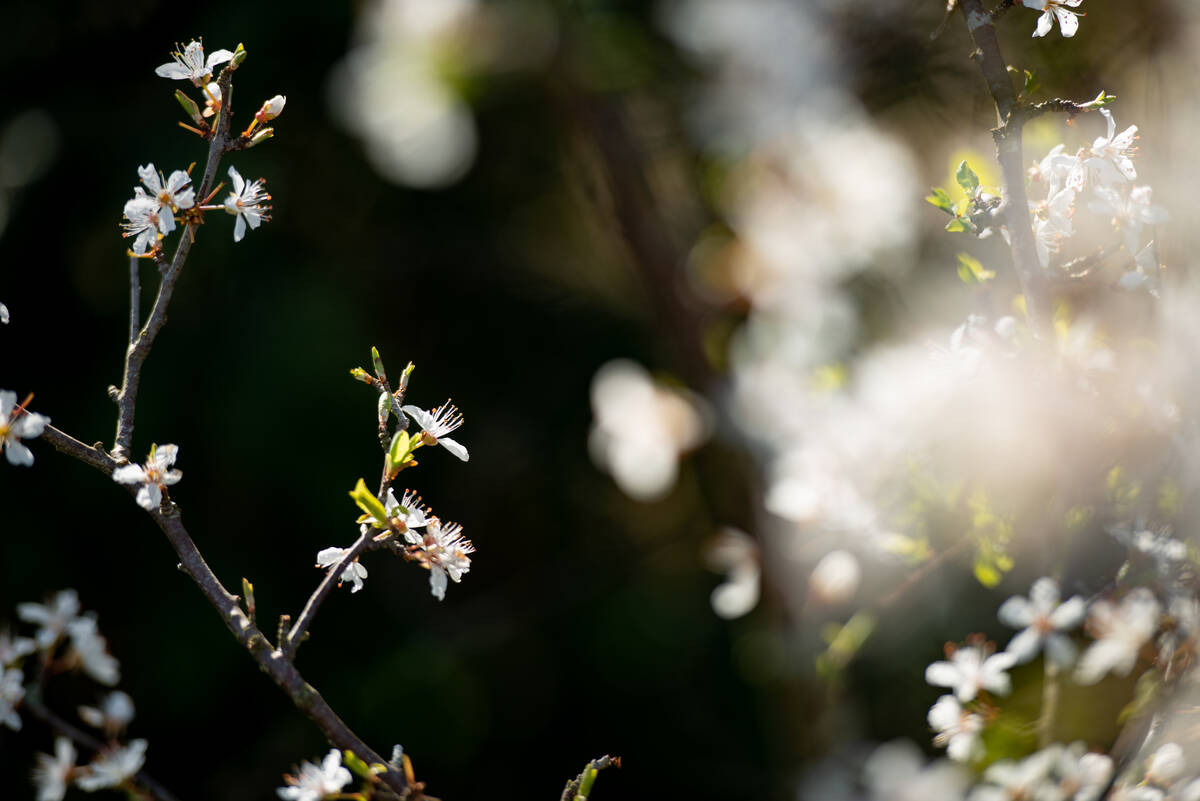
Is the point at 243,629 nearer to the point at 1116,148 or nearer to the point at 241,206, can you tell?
the point at 241,206

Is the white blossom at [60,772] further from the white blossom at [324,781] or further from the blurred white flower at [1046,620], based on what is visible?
the blurred white flower at [1046,620]

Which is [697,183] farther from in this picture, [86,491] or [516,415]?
[86,491]

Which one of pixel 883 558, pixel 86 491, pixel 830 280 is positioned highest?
pixel 830 280

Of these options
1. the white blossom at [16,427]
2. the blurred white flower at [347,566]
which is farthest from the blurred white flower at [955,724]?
the white blossom at [16,427]

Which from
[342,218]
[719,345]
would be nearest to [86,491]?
[342,218]

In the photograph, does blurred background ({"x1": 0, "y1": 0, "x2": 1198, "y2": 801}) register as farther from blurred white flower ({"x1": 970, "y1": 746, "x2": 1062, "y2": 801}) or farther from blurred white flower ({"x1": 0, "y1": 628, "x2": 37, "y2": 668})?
blurred white flower ({"x1": 0, "y1": 628, "x2": 37, "y2": 668})

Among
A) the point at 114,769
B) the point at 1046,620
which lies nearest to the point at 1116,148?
the point at 1046,620
